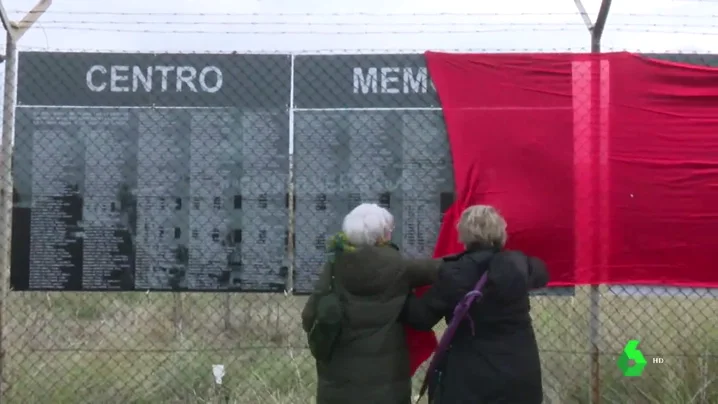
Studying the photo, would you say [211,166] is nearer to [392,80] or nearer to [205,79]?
[205,79]

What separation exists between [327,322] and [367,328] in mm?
194

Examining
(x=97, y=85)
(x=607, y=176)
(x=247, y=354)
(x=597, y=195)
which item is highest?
(x=97, y=85)

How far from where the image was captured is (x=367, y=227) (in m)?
3.14

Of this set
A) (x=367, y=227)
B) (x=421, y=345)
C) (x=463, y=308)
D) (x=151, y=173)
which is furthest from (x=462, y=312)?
(x=151, y=173)

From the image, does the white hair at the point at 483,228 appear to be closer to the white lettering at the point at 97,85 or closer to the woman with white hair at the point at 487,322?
the woman with white hair at the point at 487,322

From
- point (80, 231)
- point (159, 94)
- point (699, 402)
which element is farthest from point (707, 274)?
point (80, 231)

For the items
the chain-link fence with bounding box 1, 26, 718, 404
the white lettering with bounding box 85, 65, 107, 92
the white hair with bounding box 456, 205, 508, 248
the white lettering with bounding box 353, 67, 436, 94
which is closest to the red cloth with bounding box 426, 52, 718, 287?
the chain-link fence with bounding box 1, 26, 718, 404

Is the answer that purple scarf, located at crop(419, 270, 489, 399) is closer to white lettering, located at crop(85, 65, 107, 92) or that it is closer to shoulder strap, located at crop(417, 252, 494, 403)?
shoulder strap, located at crop(417, 252, 494, 403)

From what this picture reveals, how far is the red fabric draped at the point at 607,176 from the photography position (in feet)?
12.4

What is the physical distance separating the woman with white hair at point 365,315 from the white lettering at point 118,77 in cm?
164

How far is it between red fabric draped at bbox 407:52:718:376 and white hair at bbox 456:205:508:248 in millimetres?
615

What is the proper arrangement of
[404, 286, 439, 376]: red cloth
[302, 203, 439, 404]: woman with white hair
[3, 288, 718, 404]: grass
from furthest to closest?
[3, 288, 718, 404]: grass → [404, 286, 439, 376]: red cloth → [302, 203, 439, 404]: woman with white hair

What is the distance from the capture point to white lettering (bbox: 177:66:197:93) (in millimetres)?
3953

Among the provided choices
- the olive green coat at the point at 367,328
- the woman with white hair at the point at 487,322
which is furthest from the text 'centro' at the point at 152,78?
the woman with white hair at the point at 487,322
